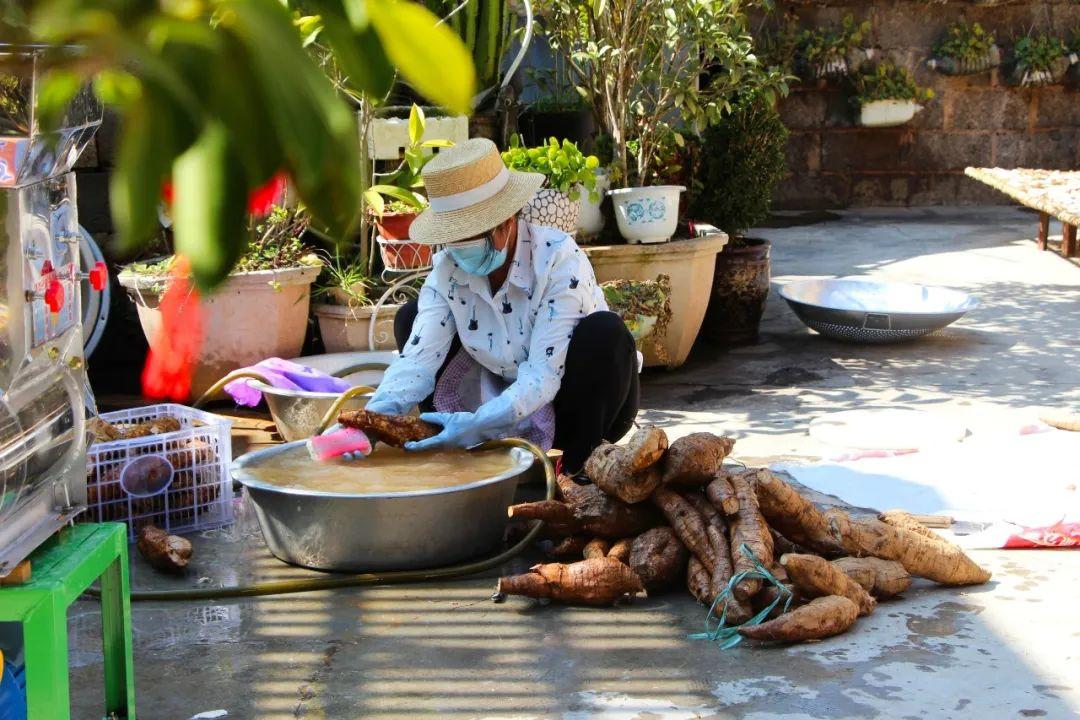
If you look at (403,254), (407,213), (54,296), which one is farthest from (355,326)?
(54,296)

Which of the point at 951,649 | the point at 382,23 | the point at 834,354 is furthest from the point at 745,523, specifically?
the point at 834,354

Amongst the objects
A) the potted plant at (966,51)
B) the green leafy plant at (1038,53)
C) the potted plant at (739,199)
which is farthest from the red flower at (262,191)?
the green leafy plant at (1038,53)

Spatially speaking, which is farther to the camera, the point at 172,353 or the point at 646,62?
the point at 646,62

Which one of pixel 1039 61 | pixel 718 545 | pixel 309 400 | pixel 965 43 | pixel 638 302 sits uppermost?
pixel 965 43

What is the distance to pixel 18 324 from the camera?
1658 mm

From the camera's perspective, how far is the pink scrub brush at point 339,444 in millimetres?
3064

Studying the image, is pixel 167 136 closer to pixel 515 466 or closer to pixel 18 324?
pixel 18 324

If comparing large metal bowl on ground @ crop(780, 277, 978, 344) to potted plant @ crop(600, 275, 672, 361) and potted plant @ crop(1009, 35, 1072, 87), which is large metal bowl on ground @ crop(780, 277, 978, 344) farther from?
potted plant @ crop(1009, 35, 1072, 87)

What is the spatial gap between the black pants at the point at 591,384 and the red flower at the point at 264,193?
2.79m

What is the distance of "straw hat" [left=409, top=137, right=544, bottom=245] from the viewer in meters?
3.11

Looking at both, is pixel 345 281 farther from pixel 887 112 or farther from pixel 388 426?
pixel 887 112

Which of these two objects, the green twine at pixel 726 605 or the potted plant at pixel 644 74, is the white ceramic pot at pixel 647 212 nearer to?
the potted plant at pixel 644 74

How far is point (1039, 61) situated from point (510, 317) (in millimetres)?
7817

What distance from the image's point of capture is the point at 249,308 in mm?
4457
